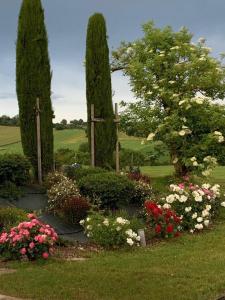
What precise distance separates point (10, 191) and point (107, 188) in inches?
108

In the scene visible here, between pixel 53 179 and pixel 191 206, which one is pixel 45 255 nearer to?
pixel 191 206

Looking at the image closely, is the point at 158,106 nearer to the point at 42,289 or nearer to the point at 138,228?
the point at 138,228

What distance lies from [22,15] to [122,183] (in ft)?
24.7

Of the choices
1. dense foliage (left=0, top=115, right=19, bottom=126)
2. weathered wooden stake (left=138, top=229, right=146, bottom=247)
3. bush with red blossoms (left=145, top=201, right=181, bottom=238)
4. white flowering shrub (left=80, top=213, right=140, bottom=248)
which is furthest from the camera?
dense foliage (left=0, top=115, right=19, bottom=126)

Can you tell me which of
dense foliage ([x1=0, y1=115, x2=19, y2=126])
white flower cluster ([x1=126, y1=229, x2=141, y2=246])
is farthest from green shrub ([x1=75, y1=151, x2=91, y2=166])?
white flower cluster ([x1=126, y1=229, x2=141, y2=246])

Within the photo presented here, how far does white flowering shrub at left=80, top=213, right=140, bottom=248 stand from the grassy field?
31.7 meters

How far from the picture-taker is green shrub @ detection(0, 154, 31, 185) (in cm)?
1474

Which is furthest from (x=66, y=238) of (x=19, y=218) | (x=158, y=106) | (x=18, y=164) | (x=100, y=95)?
(x=158, y=106)

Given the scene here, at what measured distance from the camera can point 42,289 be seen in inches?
303

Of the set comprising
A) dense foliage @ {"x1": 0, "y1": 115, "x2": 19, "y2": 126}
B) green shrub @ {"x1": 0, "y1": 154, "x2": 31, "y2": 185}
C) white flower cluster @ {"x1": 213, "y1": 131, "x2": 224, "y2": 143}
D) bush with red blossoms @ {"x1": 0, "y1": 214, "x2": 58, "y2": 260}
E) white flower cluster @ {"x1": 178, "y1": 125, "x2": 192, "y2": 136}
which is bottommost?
bush with red blossoms @ {"x1": 0, "y1": 214, "x2": 58, "y2": 260}

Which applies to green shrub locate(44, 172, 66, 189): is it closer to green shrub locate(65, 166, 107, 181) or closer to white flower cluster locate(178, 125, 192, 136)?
green shrub locate(65, 166, 107, 181)

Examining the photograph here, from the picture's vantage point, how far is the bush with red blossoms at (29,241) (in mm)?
9469

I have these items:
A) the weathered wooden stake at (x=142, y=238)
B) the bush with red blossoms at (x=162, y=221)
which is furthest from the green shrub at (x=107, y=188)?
the weathered wooden stake at (x=142, y=238)

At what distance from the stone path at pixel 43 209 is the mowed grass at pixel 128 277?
2.18 m
